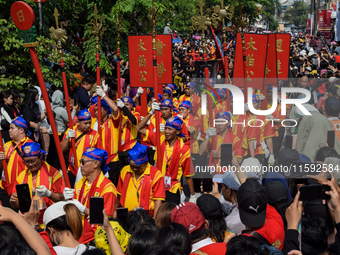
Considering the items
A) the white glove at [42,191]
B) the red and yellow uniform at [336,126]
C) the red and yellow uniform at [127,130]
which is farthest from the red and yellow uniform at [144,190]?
the red and yellow uniform at [336,126]

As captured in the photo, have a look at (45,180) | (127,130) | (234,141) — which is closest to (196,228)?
(45,180)

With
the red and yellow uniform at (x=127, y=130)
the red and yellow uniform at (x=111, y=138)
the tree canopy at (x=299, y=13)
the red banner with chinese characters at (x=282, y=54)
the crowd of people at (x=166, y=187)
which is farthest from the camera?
the tree canopy at (x=299, y=13)

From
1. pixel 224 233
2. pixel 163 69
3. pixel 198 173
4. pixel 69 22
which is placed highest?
pixel 69 22

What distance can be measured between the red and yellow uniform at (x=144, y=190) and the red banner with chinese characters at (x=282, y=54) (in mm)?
3732

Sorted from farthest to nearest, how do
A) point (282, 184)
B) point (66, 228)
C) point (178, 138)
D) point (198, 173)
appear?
point (198, 173)
point (178, 138)
point (282, 184)
point (66, 228)

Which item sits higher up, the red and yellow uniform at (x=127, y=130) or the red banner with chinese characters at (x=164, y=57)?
the red banner with chinese characters at (x=164, y=57)

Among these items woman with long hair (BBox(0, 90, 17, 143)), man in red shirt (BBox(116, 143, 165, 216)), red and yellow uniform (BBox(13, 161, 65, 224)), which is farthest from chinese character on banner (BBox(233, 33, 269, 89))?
woman with long hair (BBox(0, 90, 17, 143))

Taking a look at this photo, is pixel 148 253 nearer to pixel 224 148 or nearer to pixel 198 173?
pixel 224 148

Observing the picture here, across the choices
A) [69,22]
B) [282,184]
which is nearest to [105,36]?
[69,22]

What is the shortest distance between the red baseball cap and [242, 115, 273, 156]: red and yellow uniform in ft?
11.5

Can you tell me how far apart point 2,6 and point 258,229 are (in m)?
7.37

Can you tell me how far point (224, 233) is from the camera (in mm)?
3572

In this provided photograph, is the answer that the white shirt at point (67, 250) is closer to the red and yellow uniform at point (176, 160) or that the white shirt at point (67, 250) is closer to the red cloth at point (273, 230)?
the red cloth at point (273, 230)

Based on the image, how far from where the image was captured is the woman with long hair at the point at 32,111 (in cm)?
754
